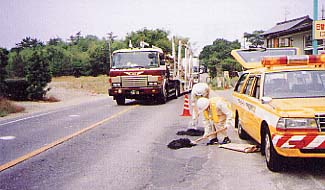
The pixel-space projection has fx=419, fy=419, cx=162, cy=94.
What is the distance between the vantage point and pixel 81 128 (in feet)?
38.6

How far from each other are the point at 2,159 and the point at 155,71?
1201 centimetres

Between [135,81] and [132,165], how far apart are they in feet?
40.8

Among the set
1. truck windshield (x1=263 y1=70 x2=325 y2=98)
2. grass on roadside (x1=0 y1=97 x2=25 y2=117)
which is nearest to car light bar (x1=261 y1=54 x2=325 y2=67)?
truck windshield (x1=263 y1=70 x2=325 y2=98)

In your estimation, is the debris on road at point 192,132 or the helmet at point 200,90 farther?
the debris on road at point 192,132

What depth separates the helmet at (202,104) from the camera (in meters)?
8.58

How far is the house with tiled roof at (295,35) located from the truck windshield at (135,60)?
22263mm

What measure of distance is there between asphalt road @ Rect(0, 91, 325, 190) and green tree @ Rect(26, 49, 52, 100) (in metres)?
15.8

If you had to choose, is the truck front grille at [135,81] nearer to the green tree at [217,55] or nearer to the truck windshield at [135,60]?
the truck windshield at [135,60]

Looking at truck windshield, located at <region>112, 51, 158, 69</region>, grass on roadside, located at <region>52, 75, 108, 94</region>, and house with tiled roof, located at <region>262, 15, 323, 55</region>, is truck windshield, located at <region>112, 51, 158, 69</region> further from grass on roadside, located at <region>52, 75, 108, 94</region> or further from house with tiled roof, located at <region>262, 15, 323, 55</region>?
house with tiled roof, located at <region>262, 15, 323, 55</region>

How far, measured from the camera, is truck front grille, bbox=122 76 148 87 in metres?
19.2

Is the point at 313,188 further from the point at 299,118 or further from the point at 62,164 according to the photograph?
the point at 62,164

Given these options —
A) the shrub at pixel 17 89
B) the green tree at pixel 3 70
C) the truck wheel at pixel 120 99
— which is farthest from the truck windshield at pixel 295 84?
the shrub at pixel 17 89

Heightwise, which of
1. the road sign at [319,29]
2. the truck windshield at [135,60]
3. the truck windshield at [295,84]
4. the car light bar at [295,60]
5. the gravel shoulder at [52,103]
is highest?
the road sign at [319,29]

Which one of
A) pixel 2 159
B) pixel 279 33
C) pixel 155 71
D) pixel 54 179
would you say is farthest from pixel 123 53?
pixel 279 33
